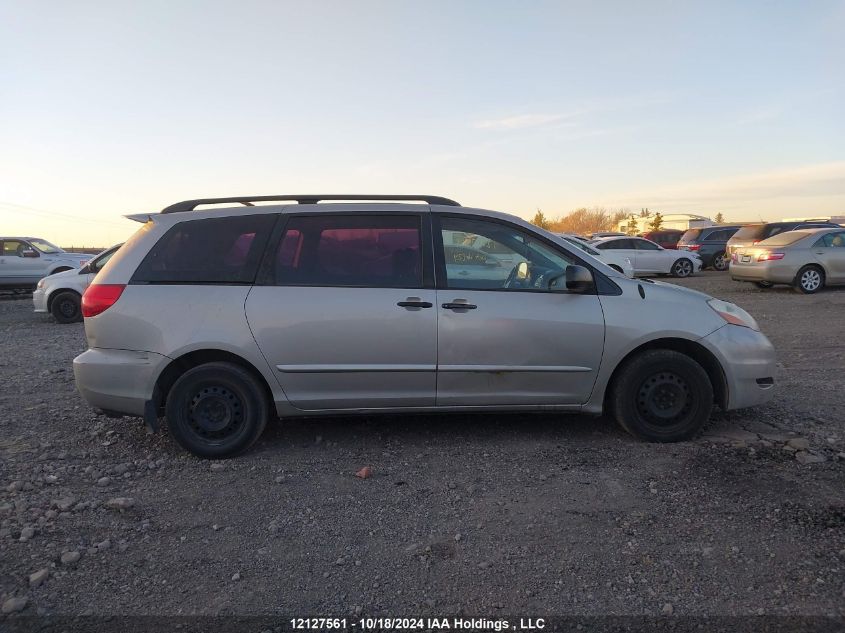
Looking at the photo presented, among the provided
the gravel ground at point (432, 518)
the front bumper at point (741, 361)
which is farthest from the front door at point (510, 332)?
the front bumper at point (741, 361)

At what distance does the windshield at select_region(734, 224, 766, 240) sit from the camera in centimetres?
1766

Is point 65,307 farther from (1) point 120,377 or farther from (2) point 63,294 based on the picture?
(1) point 120,377

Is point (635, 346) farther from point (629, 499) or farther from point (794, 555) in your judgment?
point (794, 555)

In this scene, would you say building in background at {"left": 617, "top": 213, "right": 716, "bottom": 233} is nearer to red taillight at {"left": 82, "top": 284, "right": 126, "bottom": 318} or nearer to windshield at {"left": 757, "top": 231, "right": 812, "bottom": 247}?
windshield at {"left": 757, "top": 231, "right": 812, "bottom": 247}

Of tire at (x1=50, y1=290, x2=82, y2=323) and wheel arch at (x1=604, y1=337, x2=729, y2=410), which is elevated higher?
wheel arch at (x1=604, y1=337, x2=729, y2=410)

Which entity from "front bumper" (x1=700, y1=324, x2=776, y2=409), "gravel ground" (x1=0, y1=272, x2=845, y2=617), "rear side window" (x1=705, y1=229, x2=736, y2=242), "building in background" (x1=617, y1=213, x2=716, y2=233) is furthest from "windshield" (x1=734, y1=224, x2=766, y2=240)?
"building in background" (x1=617, y1=213, x2=716, y2=233)

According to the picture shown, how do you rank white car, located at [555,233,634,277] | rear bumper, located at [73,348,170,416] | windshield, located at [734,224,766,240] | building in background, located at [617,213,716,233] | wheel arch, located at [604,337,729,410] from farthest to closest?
building in background, located at [617,213,716,233] < windshield, located at [734,224,766,240] < white car, located at [555,233,634,277] < wheel arch, located at [604,337,729,410] < rear bumper, located at [73,348,170,416]

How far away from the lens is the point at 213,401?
13.8 feet

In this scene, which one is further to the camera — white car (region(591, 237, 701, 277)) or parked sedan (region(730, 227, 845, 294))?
white car (region(591, 237, 701, 277))

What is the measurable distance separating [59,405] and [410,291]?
3627 millimetres

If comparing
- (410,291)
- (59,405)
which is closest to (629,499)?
(410,291)

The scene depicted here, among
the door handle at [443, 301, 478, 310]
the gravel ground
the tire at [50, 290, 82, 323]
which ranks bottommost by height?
the gravel ground

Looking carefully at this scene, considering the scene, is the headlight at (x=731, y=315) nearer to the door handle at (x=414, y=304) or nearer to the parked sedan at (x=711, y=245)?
the door handle at (x=414, y=304)

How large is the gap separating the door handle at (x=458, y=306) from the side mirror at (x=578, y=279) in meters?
0.67
